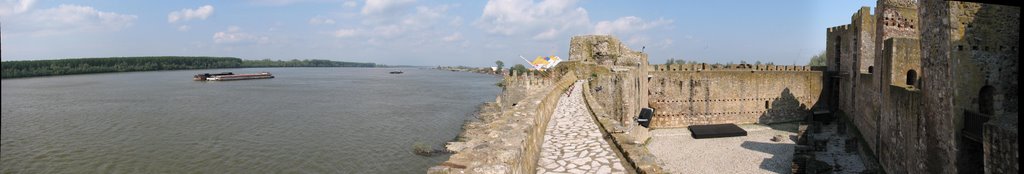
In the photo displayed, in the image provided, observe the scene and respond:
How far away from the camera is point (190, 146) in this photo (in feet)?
65.0

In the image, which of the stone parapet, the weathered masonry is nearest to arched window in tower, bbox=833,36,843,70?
the weathered masonry

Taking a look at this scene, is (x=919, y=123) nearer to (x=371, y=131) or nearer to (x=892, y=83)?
(x=892, y=83)

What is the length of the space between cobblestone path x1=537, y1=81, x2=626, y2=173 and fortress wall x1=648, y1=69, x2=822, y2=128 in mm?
13940

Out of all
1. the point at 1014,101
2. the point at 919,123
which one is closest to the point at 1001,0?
the point at 1014,101

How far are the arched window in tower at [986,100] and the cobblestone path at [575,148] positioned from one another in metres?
5.34

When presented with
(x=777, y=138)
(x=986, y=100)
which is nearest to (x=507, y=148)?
(x=986, y=100)

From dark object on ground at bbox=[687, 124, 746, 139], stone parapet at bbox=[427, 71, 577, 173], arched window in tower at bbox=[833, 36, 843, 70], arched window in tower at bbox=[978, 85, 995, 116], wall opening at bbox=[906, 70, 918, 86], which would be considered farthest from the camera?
arched window in tower at bbox=[833, 36, 843, 70]

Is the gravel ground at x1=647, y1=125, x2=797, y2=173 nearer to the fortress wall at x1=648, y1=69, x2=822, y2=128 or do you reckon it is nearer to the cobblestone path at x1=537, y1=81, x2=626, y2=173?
the fortress wall at x1=648, y1=69, x2=822, y2=128

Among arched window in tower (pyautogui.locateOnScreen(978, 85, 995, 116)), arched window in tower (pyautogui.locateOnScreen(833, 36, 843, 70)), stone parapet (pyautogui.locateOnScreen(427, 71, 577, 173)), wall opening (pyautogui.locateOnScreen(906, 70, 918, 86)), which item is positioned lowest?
stone parapet (pyautogui.locateOnScreen(427, 71, 577, 173))

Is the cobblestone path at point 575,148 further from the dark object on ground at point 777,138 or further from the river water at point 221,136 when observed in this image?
the dark object on ground at point 777,138

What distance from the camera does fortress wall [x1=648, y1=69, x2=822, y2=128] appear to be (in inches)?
948

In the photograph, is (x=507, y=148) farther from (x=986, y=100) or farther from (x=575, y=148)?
(x=986, y=100)

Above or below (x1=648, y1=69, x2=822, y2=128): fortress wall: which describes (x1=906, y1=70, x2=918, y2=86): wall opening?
above

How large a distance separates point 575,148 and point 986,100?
19.7 feet
